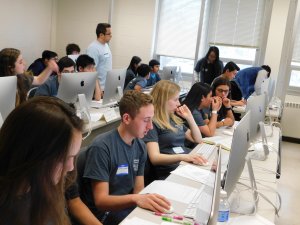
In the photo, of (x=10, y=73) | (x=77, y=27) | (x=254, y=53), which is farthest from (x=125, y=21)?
(x=10, y=73)

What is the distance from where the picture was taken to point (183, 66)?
6.41m

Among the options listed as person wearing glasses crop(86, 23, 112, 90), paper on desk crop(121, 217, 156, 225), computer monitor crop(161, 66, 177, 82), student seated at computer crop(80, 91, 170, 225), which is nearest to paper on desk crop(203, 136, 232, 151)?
student seated at computer crop(80, 91, 170, 225)

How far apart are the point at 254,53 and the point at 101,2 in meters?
2.93

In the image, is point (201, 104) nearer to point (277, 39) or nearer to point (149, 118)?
point (149, 118)

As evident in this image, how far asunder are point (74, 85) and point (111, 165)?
1.21 m

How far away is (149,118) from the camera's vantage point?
1775 mm

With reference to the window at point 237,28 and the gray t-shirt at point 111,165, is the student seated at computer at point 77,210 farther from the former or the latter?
the window at point 237,28

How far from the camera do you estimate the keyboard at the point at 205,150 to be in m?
2.26

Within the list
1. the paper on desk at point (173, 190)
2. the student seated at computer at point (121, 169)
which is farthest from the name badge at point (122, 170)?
the paper on desk at point (173, 190)

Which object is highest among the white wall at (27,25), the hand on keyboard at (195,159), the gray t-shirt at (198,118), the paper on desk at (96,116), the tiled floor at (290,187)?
the white wall at (27,25)

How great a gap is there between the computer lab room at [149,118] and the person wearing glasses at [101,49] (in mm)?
14

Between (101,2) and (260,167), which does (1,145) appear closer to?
(260,167)

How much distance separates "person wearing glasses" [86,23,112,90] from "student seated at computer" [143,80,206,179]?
7.00ft

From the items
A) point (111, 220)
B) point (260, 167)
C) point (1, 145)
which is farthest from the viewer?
point (260, 167)
